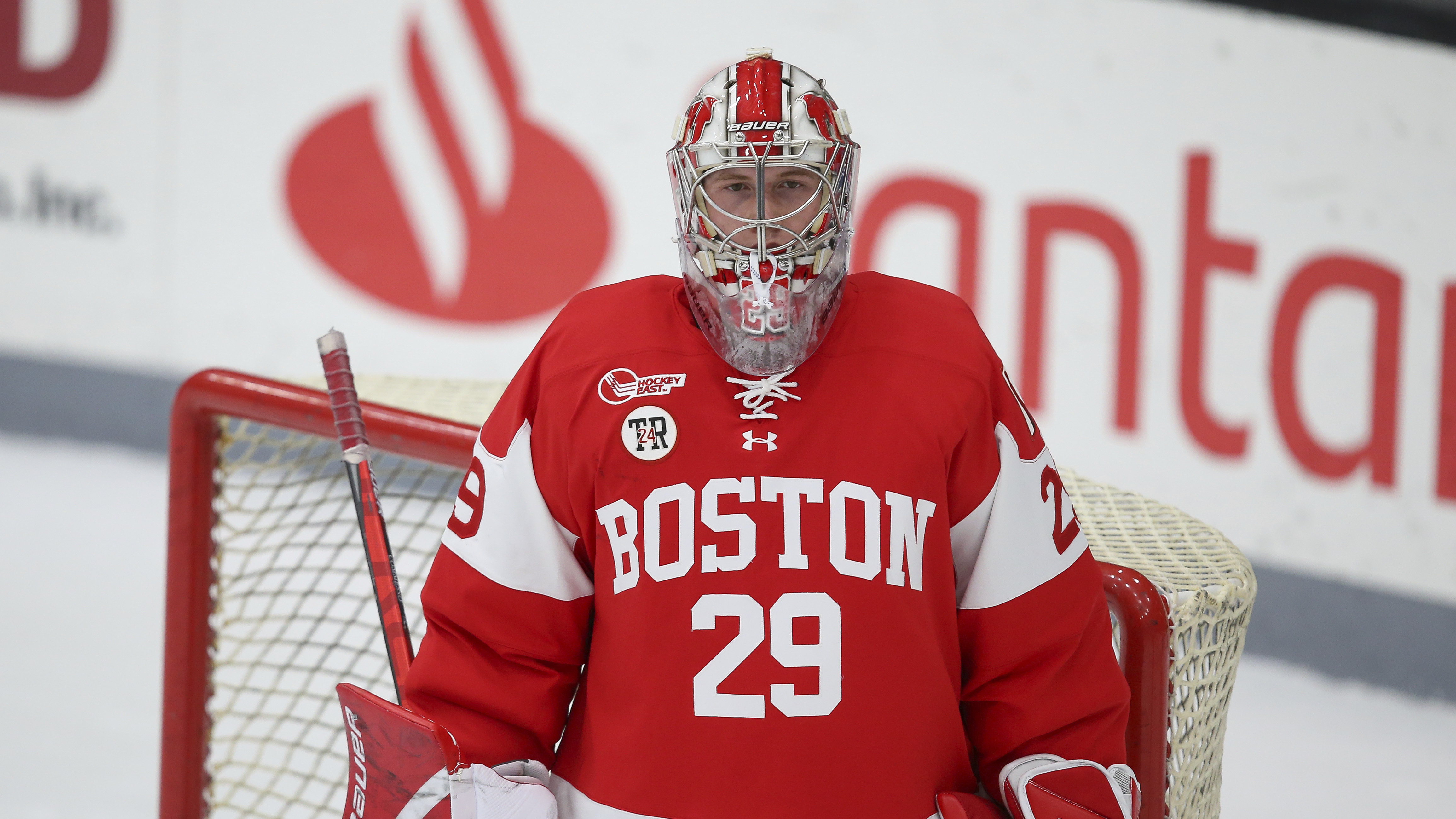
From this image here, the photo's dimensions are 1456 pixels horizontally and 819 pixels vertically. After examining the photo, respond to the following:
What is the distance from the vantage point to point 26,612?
2.65 m

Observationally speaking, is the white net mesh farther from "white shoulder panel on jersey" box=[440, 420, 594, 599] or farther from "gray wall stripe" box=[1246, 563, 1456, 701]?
"gray wall stripe" box=[1246, 563, 1456, 701]

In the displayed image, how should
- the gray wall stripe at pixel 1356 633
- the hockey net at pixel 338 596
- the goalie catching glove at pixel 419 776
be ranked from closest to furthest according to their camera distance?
the goalie catching glove at pixel 419 776 → the hockey net at pixel 338 596 → the gray wall stripe at pixel 1356 633

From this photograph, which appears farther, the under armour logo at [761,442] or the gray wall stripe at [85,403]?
the gray wall stripe at [85,403]

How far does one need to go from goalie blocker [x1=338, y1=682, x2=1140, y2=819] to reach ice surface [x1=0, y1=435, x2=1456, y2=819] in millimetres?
1289

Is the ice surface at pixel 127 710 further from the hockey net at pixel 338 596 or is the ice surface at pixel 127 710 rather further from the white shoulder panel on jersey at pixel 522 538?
the white shoulder panel on jersey at pixel 522 538

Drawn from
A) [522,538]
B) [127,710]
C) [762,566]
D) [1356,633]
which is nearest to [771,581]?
[762,566]

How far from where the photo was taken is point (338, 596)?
1550 millimetres

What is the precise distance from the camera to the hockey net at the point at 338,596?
1.12 m

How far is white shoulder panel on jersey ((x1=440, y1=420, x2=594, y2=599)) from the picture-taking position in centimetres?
102

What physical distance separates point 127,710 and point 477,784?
5.53 feet

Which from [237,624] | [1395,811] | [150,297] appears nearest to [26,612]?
[237,624]

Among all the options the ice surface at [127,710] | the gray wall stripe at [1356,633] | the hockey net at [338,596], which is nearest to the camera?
the hockey net at [338,596]

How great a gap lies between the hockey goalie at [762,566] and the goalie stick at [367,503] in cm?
14

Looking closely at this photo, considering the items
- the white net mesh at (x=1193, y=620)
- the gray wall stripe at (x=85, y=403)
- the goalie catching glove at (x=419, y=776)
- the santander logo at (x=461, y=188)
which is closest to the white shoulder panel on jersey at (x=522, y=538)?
the goalie catching glove at (x=419, y=776)
